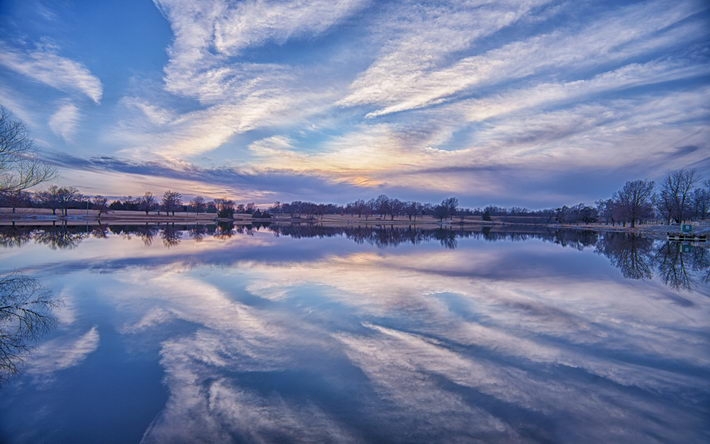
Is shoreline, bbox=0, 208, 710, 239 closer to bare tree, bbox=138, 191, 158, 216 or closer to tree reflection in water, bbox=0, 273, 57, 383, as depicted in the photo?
bare tree, bbox=138, 191, 158, 216

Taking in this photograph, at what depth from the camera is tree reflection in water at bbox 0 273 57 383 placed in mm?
6375

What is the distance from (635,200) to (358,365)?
95.7 m

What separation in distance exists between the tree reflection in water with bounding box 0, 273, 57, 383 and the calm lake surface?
172mm

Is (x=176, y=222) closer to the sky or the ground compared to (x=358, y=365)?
closer to the sky

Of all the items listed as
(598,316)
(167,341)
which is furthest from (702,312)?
(167,341)

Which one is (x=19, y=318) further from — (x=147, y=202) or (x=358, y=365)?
(x=147, y=202)

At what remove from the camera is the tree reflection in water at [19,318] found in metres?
6.38

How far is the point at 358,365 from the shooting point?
240 inches

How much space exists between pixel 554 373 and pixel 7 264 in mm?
22657

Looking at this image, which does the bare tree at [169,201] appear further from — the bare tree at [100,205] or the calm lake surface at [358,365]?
the calm lake surface at [358,365]

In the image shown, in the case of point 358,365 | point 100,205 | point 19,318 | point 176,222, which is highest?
point 100,205

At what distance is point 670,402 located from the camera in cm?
508

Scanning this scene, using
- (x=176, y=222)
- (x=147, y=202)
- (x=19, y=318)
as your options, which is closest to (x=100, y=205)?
(x=147, y=202)

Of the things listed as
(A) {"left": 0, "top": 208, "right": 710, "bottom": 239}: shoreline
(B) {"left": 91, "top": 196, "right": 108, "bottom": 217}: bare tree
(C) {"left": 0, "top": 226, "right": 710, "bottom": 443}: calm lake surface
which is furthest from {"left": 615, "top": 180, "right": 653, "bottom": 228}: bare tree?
(B) {"left": 91, "top": 196, "right": 108, "bottom": 217}: bare tree
